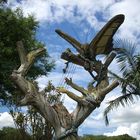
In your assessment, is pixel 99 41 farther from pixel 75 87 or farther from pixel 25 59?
pixel 25 59

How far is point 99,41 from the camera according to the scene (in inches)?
545

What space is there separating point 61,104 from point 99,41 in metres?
2.15

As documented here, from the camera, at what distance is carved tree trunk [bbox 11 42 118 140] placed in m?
12.9

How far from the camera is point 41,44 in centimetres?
2727

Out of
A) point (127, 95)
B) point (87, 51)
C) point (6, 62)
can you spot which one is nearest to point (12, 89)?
point (6, 62)

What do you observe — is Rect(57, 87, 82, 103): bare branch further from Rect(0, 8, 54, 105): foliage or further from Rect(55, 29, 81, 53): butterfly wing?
Rect(0, 8, 54, 105): foliage

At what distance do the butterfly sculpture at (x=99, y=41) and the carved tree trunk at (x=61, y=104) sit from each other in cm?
101

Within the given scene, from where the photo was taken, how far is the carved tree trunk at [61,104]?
42.2 feet

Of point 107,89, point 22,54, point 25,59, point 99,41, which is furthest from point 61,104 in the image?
point 99,41

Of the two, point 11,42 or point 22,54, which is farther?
point 11,42

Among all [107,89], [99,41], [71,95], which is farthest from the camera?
[99,41]

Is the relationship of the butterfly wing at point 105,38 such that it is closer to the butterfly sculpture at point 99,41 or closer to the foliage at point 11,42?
the butterfly sculpture at point 99,41

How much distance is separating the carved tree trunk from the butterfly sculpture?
1014mm

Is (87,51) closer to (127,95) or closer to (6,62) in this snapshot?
(127,95)
